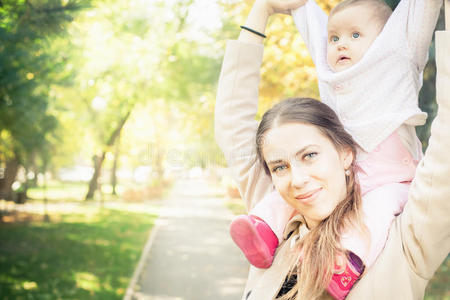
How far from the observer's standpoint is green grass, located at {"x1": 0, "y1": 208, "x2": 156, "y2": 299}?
7.69m

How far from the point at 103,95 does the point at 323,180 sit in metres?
14.7

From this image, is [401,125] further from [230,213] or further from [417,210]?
[230,213]

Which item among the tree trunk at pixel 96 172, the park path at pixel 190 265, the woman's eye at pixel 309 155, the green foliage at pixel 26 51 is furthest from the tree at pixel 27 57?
the tree trunk at pixel 96 172

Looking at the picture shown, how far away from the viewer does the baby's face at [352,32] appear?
1.41m

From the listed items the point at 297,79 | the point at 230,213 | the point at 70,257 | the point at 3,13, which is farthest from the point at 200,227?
the point at 3,13

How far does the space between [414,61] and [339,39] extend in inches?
9.5

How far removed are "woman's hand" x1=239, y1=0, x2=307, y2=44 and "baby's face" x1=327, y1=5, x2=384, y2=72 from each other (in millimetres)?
299

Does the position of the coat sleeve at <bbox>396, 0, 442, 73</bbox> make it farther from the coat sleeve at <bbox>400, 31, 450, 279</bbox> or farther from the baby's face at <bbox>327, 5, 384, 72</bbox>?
the coat sleeve at <bbox>400, 31, 450, 279</bbox>

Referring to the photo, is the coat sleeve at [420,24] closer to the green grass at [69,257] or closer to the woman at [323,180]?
the woman at [323,180]

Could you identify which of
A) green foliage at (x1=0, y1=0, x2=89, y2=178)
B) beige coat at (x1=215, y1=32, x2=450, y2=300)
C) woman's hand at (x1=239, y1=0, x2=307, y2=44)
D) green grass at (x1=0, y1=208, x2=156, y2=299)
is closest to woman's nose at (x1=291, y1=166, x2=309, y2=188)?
beige coat at (x1=215, y1=32, x2=450, y2=300)

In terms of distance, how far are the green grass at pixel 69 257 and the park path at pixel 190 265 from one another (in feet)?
1.39

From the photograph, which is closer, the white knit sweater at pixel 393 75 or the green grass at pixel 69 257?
the white knit sweater at pixel 393 75

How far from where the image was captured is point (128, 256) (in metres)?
10.8

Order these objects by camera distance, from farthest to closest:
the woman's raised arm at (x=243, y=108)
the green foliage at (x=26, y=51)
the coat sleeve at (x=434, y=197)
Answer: the green foliage at (x=26, y=51) < the woman's raised arm at (x=243, y=108) < the coat sleeve at (x=434, y=197)
